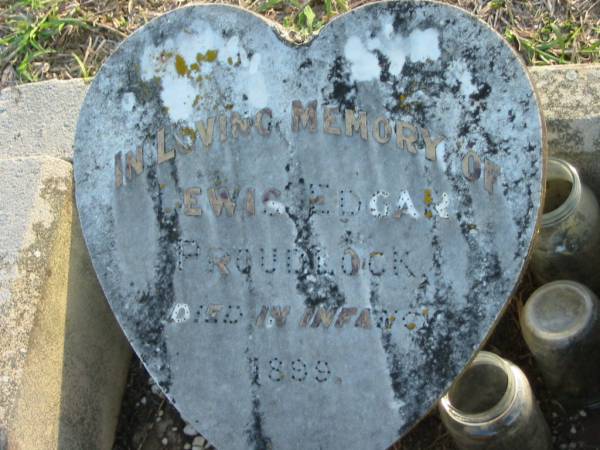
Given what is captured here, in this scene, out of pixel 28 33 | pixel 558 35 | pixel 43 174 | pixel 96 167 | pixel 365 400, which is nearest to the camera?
pixel 365 400

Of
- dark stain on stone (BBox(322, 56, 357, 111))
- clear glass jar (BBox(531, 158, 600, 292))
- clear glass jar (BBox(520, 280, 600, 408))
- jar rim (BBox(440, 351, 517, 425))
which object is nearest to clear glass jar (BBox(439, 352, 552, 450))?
jar rim (BBox(440, 351, 517, 425))

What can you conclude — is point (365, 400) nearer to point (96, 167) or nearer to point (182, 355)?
point (182, 355)

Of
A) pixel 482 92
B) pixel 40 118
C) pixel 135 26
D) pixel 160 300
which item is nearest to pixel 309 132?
pixel 482 92

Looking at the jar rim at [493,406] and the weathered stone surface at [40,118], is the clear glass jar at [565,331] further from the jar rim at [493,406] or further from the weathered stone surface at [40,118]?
the weathered stone surface at [40,118]

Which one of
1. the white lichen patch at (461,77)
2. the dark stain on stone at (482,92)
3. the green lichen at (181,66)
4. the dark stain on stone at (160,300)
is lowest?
the dark stain on stone at (160,300)

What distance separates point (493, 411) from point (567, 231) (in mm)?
477

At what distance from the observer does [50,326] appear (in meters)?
2.22

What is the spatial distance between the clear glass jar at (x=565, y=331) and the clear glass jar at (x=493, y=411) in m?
0.10

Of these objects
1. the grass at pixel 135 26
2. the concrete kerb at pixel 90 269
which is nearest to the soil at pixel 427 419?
the concrete kerb at pixel 90 269

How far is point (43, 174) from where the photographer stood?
2.32 meters

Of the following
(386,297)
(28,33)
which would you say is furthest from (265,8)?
(386,297)

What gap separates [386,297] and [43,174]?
921 mm

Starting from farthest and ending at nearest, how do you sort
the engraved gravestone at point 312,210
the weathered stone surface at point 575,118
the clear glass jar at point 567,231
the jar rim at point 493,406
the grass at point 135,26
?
the grass at point 135,26 < the weathered stone surface at point 575,118 < the clear glass jar at point 567,231 < the jar rim at point 493,406 < the engraved gravestone at point 312,210

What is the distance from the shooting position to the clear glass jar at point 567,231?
217 centimetres
